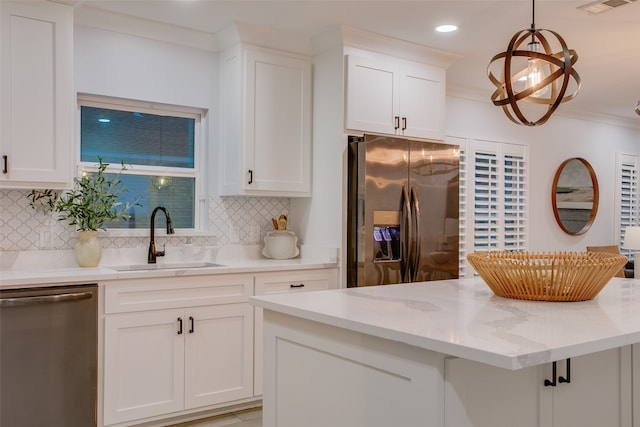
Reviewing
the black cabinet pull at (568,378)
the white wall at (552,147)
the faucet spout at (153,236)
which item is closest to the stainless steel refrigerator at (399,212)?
the faucet spout at (153,236)

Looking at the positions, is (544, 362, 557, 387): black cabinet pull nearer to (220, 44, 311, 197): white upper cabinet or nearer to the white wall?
(220, 44, 311, 197): white upper cabinet

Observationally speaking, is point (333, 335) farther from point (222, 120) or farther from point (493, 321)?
point (222, 120)

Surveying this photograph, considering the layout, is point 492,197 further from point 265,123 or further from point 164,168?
point 164,168

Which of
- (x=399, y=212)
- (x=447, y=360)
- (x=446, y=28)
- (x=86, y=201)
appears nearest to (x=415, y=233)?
(x=399, y=212)

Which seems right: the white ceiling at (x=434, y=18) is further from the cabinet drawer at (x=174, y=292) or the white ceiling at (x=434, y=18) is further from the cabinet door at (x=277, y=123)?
the cabinet drawer at (x=174, y=292)

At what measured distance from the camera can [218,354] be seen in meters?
3.41

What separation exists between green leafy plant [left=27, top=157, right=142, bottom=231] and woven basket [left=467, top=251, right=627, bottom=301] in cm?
237

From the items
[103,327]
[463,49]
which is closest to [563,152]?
[463,49]

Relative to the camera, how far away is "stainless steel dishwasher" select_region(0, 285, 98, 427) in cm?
274

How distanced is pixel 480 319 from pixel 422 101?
2878mm

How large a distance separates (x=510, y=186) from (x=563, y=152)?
1011mm

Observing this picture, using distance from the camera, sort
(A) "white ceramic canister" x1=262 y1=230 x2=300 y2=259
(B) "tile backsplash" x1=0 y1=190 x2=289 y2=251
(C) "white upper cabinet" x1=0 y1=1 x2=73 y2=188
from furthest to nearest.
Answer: (A) "white ceramic canister" x1=262 y1=230 x2=300 y2=259, (B) "tile backsplash" x1=0 y1=190 x2=289 y2=251, (C) "white upper cabinet" x1=0 y1=1 x2=73 y2=188

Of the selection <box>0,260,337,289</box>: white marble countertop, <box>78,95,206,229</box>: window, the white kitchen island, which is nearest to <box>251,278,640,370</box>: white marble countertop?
the white kitchen island

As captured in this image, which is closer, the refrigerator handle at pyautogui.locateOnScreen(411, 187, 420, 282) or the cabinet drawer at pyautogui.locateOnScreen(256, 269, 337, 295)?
the cabinet drawer at pyautogui.locateOnScreen(256, 269, 337, 295)
